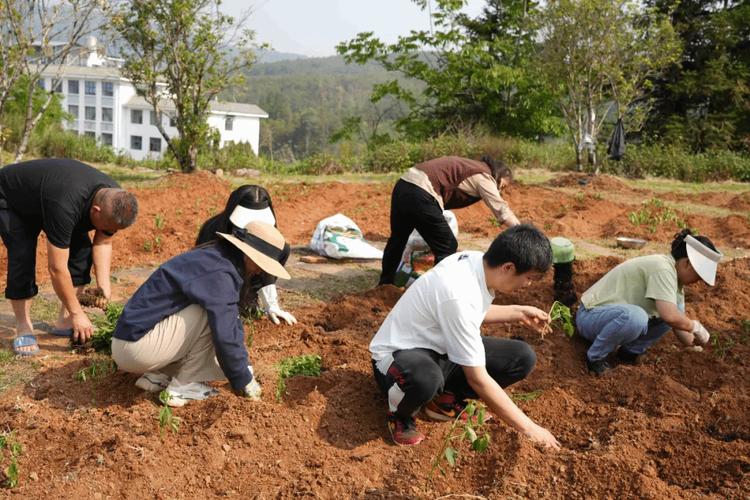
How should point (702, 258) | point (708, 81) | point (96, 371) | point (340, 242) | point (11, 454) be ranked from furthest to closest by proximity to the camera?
point (708, 81)
point (340, 242)
point (702, 258)
point (96, 371)
point (11, 454)

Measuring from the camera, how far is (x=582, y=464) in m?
2.93

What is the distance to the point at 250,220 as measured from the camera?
4.32m

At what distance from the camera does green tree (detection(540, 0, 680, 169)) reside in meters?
14.2

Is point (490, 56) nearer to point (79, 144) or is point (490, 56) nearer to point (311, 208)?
point (79, 144)

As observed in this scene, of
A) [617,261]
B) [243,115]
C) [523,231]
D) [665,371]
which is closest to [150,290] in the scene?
[523,231]

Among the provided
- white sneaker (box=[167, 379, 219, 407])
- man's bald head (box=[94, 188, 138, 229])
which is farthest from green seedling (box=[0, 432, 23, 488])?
man's bald head (box=[94, 188, 138, 229])

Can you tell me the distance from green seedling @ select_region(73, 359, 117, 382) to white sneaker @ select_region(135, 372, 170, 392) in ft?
1.06

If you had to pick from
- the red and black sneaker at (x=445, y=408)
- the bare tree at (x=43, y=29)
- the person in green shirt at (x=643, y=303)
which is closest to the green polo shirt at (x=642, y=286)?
the person in green shirt at (x=643, y=303)

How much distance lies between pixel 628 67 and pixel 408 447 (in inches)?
546

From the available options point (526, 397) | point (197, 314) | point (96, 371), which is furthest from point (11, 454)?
point (526, 397)

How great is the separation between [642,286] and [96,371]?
327 centimetres

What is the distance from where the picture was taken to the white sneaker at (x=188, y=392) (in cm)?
359

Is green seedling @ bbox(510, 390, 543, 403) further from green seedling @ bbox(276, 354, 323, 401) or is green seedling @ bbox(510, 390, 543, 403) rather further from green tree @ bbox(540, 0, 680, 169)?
green tree @ bbox(540, 0, 680, 169)

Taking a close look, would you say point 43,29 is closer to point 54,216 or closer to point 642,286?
point 54,216
